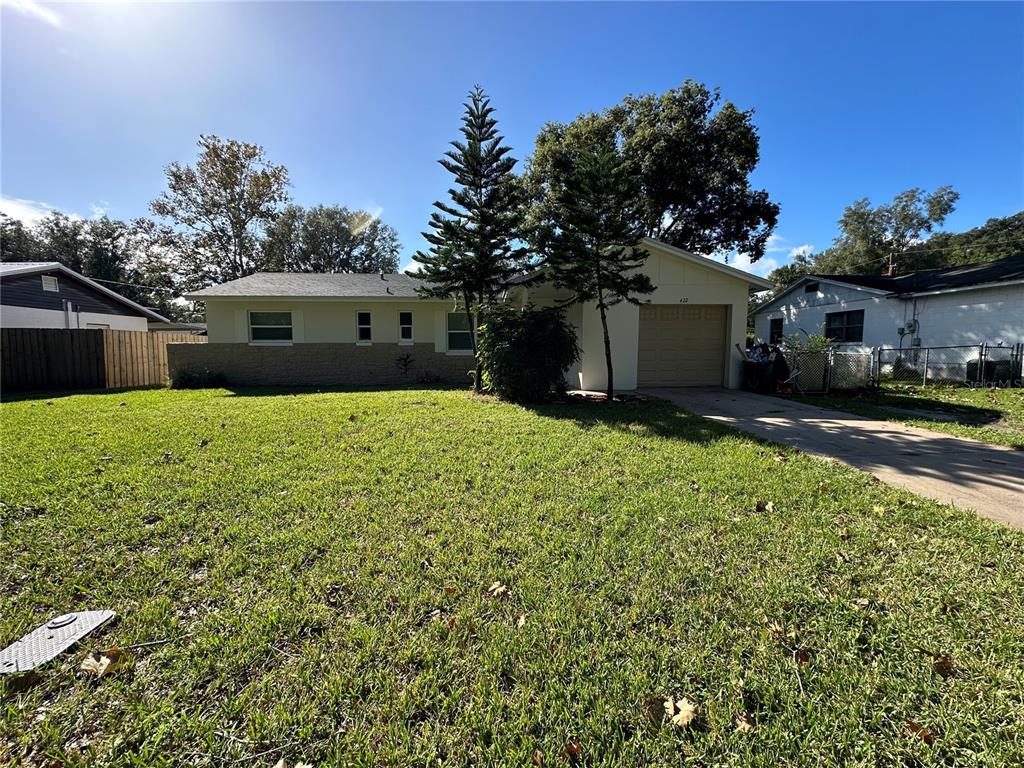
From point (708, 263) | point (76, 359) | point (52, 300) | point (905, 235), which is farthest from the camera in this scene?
point (905, 235)

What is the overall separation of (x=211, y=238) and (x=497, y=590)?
119 feet

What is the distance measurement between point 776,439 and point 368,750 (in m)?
6.18

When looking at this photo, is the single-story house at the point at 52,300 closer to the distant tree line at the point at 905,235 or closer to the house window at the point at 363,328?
the house window at the point at 363,328

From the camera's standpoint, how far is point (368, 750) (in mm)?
1556

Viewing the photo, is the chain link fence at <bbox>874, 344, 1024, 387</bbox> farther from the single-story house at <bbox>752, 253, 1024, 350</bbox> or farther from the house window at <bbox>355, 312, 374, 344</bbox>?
the house window at <bbox>355, 312, 374, 344</bbox>

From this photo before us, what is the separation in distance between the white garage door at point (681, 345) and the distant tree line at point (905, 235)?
3363 cm

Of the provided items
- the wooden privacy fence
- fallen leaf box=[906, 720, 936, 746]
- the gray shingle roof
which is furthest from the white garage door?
the wooden privacy fence

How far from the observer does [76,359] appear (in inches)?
457

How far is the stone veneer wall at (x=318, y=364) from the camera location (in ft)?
41.8

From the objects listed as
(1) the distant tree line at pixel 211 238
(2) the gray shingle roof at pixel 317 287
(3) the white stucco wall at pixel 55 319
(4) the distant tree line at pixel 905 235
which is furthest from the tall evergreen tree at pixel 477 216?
(4) the distant tree line at pixel 905 235

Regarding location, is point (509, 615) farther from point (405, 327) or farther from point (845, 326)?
point (845, 326)

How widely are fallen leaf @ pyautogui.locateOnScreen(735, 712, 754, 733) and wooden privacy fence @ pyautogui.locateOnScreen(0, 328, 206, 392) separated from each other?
15.9 metres

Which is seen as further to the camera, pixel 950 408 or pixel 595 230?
pixel 950 408

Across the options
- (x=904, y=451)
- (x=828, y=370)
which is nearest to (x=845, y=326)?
(x=828, y=370)
